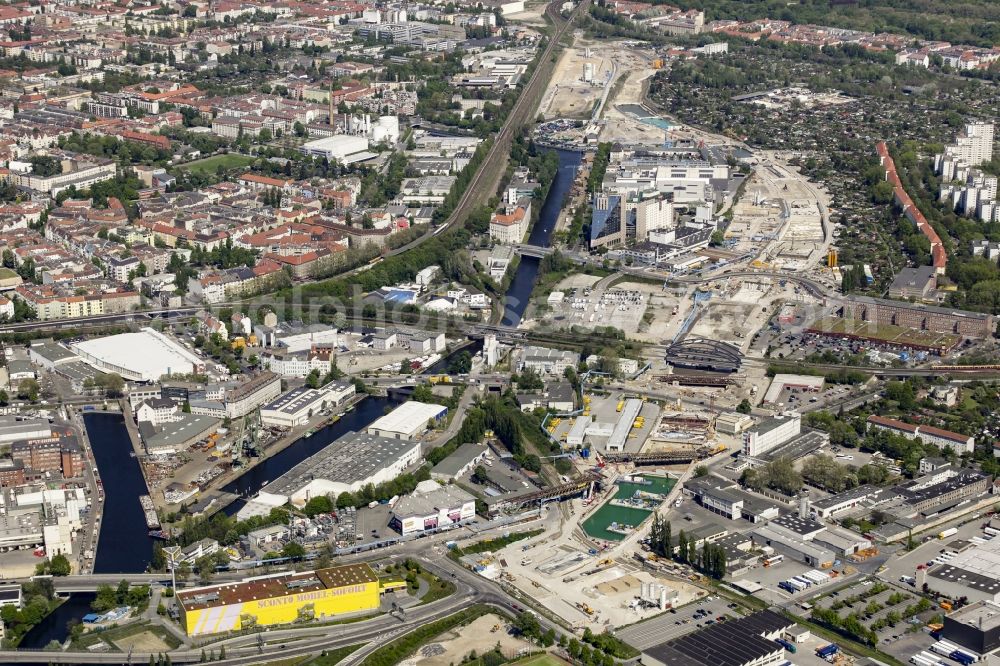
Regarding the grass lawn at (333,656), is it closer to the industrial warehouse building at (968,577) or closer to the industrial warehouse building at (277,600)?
the industrial warehouse building at (277,600)

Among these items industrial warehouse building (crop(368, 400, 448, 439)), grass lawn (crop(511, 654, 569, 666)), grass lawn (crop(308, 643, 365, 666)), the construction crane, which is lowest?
grass lawn (crop(308, 643, 365, 666))

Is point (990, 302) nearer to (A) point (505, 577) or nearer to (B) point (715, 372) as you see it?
(B) point (715, 372)

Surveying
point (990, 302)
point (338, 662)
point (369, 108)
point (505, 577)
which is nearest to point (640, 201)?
point (990, 302)

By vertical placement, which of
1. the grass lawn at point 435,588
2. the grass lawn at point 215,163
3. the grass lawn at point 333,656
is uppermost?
the grass lawn at point 215,163

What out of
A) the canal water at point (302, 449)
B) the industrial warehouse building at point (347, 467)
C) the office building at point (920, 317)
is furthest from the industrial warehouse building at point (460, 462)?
the office building at point (920, 317)

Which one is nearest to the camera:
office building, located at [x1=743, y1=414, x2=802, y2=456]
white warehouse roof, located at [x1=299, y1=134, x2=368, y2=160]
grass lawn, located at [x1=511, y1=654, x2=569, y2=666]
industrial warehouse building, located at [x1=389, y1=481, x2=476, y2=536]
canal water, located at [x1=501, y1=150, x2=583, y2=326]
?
grass lawn, located at [x1=511, y1=654, x2=569, y2=666]

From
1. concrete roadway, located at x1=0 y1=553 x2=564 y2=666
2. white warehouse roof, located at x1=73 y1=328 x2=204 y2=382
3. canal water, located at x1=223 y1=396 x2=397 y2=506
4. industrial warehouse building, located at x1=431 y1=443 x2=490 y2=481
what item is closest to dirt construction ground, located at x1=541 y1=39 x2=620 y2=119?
white warehouse roof, located at x1=73 y1=328 x2=204 y2=382

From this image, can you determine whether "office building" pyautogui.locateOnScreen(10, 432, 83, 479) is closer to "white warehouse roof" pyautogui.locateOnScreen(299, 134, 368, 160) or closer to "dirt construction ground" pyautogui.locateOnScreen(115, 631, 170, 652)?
"dirt construction ground" pyautogui.locateOnScreen(115, 631, 170, 652)

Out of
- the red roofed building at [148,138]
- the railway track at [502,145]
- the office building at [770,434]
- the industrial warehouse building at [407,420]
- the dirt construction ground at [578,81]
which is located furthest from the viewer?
the dirt construction ground at [578,81]
